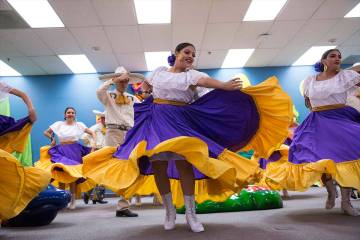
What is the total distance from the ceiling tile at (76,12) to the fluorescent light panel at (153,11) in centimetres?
79

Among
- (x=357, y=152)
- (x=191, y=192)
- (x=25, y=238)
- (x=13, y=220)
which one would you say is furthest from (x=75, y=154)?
(x=357, y=152)

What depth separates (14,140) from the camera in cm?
262

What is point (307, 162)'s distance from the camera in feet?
9.06

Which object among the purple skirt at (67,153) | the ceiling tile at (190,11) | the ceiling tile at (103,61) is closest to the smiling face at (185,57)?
the purple skirt at (67,153)

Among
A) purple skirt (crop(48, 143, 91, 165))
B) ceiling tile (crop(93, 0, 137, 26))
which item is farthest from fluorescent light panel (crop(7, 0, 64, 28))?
purple skirt (crop(48, 143, 91, 165))

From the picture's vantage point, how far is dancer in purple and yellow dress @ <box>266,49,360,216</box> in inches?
102

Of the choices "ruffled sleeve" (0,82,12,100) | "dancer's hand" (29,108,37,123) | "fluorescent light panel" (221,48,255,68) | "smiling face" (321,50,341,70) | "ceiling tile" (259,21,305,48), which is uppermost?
"fluorescent light panel" (221,48,255,68)

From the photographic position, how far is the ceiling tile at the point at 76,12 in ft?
18.6

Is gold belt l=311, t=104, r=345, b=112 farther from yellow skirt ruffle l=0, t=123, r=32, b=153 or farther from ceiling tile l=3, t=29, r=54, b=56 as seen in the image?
ceiling tile l=3, t=29, r=54, b=56

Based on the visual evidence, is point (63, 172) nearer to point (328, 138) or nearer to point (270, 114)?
point (270, 114)

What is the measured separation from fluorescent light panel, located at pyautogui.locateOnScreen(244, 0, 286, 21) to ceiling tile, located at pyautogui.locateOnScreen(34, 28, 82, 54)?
3.53 metres

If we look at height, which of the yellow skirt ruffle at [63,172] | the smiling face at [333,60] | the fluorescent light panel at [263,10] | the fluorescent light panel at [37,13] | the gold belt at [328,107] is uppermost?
the fluorescent light panel at [263,10]

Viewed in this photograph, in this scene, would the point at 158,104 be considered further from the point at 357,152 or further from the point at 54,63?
the point at 54,63

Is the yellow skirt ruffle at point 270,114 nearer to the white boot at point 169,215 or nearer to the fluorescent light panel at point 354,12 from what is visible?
the white boot at point 169,215
